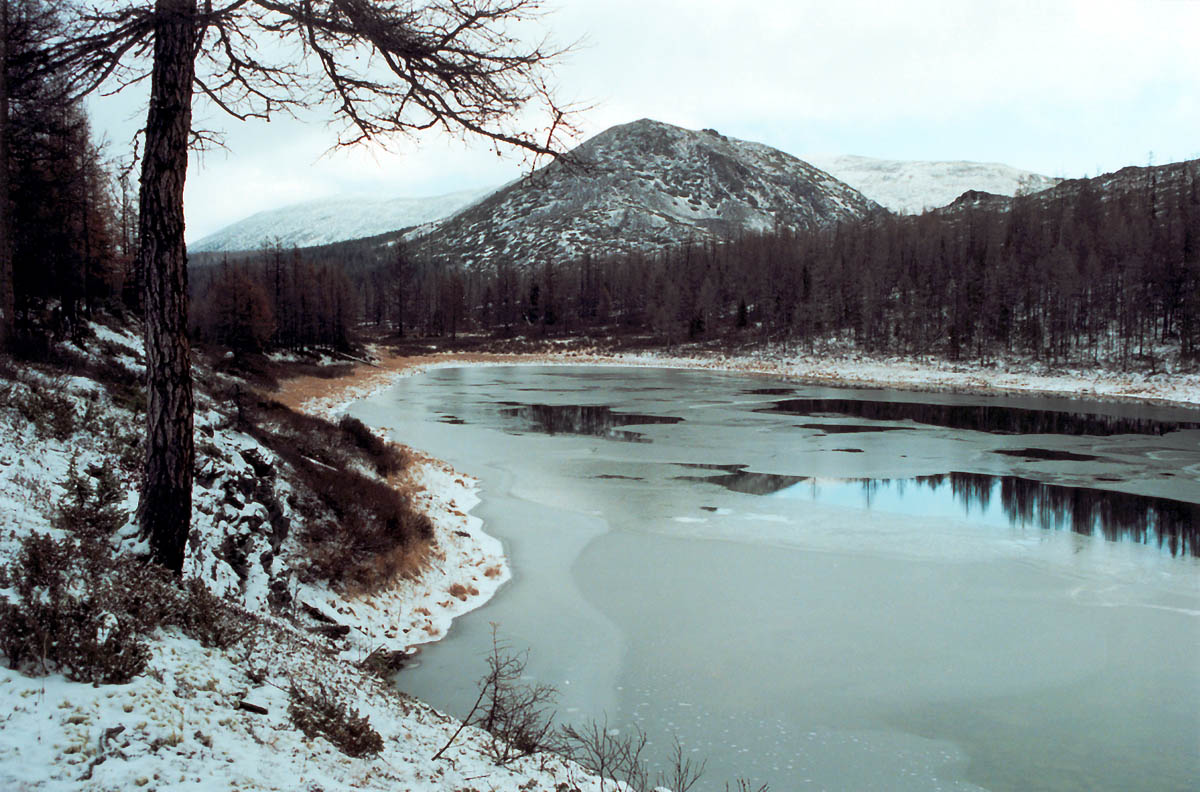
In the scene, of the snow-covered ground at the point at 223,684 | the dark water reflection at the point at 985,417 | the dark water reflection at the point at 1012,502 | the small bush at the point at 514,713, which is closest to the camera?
the snow-covered ground at the point at 223,684

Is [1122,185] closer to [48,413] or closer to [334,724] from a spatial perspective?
[48,413]

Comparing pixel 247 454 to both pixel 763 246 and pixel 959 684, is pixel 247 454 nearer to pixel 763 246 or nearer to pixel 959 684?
pixel 959 684

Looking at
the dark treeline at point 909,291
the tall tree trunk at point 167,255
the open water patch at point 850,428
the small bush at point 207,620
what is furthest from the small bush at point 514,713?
the dark treeline at point 909,291

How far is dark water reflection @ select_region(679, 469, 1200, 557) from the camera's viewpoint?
47.4ft

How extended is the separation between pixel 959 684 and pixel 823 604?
7.93 ft

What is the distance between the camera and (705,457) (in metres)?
22.2

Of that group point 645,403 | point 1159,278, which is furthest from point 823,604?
point 1159,278

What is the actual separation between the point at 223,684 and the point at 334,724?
2.64ft

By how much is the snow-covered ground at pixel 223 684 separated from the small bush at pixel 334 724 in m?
0.06

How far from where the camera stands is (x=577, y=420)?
31.0 m

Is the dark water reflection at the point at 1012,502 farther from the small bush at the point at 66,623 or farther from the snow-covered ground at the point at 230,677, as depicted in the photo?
the small bush at the point at 66,623

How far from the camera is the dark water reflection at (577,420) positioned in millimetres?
27562

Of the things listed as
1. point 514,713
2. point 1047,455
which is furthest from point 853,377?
point 514,713

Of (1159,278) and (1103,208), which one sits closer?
(1159,278)
